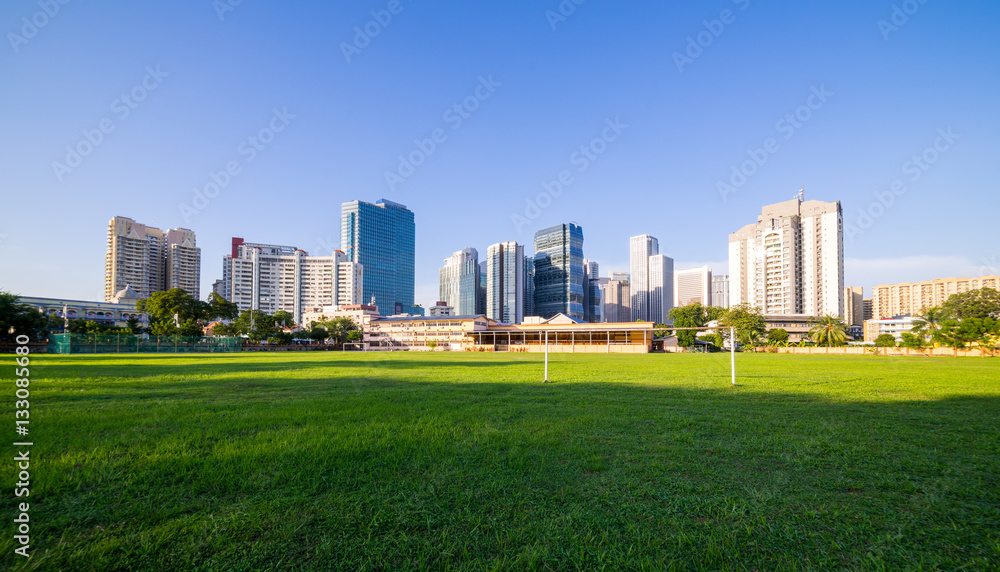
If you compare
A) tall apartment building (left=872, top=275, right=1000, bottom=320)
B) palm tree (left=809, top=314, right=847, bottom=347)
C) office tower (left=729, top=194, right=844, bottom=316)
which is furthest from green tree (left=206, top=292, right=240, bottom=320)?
tall apartment building (left=872, top=275, right=1000, bottom=320)

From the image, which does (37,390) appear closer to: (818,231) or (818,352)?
(818,352)

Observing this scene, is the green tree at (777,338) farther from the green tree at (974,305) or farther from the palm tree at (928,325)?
the green tree at (974,305)

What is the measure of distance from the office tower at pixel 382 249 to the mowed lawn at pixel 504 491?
177284mm

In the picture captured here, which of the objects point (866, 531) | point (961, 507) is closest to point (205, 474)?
point (866, 531)

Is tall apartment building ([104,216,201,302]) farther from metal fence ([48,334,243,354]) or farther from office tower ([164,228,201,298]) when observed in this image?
metal fence ([48,334,243,354])

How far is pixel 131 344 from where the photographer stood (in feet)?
144

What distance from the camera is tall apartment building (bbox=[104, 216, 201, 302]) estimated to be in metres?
144

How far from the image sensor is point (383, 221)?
7436 inches

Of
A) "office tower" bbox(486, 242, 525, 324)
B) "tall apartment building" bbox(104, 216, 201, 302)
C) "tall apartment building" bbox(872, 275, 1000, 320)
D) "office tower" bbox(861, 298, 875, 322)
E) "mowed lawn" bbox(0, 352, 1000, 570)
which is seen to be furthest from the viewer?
"office tower" bbox(486, 242, 525, 324)

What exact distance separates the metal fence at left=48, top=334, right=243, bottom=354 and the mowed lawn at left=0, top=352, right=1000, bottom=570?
42.3 meters

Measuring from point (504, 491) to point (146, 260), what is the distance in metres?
190

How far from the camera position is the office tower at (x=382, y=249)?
181 metres

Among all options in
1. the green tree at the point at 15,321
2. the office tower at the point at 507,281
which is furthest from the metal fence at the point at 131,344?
the office tower at the point at 507,281

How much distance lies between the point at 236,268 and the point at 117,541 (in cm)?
17767
